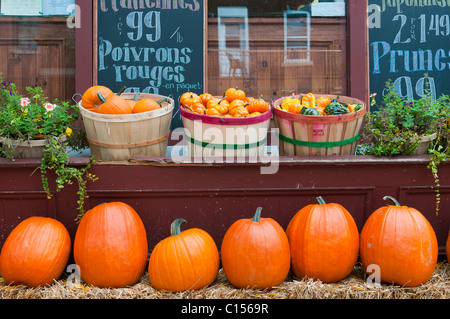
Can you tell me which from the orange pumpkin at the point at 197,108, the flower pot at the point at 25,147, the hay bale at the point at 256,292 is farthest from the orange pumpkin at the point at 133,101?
the hay bale at the point at 256,292

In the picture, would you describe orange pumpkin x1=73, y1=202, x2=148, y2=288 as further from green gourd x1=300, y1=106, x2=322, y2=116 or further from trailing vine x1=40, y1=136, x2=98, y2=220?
green gourd x1=300, y1=106, x2=322, y2=116

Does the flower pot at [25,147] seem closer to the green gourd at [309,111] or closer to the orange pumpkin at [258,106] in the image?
the orange pumpkin at [258,106]

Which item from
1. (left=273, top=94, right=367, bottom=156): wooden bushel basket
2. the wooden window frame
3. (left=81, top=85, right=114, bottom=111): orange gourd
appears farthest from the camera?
the wooden window frame

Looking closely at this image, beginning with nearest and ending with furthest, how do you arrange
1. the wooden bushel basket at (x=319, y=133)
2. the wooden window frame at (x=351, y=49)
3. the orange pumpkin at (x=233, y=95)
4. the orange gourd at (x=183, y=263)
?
1. the orange gourd at (x=183, y=263)
2. the wooden bushel basket at (x=319, y=133)
3. the orange pumpkin at (x=233, y=95)
4. the wooden window frame at (x=351, y=49)

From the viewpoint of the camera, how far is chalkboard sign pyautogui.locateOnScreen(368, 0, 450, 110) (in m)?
5.00

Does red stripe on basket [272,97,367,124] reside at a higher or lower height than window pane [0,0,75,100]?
lower

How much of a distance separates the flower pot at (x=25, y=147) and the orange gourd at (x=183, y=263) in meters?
1.16

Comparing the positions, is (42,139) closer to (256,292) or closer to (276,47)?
(256,292)

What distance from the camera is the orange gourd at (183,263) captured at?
3385 mm

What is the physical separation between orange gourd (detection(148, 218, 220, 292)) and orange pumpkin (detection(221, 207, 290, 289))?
15 centimetres

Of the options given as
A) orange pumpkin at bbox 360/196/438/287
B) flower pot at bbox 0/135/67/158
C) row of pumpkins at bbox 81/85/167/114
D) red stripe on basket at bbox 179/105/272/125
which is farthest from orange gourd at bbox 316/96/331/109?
flower pot at bbox 0/135/67/158

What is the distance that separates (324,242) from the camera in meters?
3.47

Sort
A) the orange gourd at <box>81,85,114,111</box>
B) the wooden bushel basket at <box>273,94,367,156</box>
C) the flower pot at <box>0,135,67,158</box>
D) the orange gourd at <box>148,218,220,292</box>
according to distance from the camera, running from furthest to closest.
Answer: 1. the orange gourd at <box>81,85,114,111</box>
2. the wooden bushel basket at <box>273,94,367,156</box>
3. the flower pot at <box>0,135,67,158</box>
4. the orange gourd at <box>148,218,220,292</box>

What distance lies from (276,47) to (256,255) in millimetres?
2487
